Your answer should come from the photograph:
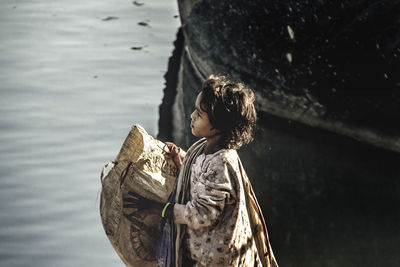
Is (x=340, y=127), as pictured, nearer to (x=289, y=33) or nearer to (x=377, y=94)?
(x=377, y=94)

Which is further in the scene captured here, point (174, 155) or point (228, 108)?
point (174, 155)

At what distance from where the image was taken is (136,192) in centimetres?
194

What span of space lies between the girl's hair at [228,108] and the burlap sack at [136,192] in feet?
0.87

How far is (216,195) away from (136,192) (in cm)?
34

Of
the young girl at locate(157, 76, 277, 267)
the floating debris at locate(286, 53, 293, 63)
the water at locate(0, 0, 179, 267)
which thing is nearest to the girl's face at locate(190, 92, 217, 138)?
the young girl at locate(157, 76, 277, 267)

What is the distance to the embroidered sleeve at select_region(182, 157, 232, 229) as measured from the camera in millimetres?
1681

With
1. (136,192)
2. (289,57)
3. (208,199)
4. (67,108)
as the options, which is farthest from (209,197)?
(67,108)

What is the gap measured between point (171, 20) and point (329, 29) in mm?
2254

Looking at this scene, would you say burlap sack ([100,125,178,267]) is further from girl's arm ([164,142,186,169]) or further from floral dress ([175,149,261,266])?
floral dress ([175,149,261,266])

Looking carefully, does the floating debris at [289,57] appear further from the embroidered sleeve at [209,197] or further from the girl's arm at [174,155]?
the embroidered sleeve at [209,197]

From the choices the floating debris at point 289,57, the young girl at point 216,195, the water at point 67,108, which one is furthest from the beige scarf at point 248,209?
the floating debris at point 289,57

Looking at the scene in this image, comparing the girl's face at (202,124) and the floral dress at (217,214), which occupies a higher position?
the girl's face at (202,124)

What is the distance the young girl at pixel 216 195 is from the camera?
1.70 meters

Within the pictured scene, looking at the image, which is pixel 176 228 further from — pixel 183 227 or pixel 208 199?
pixel 208 199
